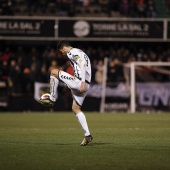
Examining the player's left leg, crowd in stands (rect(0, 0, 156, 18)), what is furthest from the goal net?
the player's left leg

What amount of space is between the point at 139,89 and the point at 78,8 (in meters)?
6.99

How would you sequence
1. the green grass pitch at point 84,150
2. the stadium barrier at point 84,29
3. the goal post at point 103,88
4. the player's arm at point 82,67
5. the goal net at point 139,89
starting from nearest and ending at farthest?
1. the green grass pitch at point 84,150
2. the player's arm at point 82,67
3. the goal net at point 139,89
4. the goal post at point 103,88
5. the stadium barrier at point 84,29

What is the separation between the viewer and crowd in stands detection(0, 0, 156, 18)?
1261 inches

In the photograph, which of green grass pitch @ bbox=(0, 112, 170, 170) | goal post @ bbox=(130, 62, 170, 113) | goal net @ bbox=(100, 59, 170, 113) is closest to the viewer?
green grass pitch @ bbox=(0, 112, 170, 170)

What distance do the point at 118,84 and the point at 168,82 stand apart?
2410 millimetres

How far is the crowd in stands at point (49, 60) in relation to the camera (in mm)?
28438

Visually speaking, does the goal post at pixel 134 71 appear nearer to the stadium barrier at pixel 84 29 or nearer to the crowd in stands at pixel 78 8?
the stadium barrier at pixel 84 29

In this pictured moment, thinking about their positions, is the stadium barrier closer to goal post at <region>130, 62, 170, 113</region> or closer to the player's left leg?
goal post at <region>130, 62, 170, 113</region>

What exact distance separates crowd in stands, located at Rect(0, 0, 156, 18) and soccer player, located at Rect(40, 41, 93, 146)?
1948cm

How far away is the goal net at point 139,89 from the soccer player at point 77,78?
600 inches

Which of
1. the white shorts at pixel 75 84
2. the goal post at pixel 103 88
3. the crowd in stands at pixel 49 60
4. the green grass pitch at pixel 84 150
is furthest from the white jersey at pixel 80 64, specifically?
the goal post at pixel 103 88

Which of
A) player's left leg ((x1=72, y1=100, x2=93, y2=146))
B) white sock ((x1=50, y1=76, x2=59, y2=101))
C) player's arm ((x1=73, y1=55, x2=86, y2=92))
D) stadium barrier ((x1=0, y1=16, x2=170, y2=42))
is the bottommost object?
player's left leg ((x1=72, y1=100, x2=93, y2=146))

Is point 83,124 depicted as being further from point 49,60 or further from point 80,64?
point 49,60

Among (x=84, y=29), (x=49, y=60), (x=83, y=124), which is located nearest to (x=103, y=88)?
(x=49, y=60)
